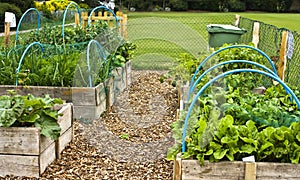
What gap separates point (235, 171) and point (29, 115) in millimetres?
1750

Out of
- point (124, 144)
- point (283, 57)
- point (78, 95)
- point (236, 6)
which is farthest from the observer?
point (236, 6)

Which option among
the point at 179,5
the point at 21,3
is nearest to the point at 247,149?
the point at 21,3

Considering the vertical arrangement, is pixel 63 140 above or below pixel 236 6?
below

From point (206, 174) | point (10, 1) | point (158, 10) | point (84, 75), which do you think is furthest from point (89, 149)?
point (158, 10)

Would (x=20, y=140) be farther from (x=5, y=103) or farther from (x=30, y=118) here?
(x=5, y=103)

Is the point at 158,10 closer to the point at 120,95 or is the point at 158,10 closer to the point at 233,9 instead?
the point at 233,9

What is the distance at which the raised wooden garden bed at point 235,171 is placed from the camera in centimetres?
282

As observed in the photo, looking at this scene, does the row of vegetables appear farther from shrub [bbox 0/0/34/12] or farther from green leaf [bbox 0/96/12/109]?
shrub [bbox 0/0/34/12]

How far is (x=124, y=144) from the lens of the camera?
4449 mm

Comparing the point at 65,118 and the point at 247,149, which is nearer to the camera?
the point at 247,149

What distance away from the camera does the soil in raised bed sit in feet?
12.4

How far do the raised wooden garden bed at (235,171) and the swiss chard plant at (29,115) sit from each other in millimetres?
1256

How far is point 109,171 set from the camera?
12.5ft

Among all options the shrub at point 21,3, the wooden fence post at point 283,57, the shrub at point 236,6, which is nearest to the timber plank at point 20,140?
the wooden fence post at point 283,57
